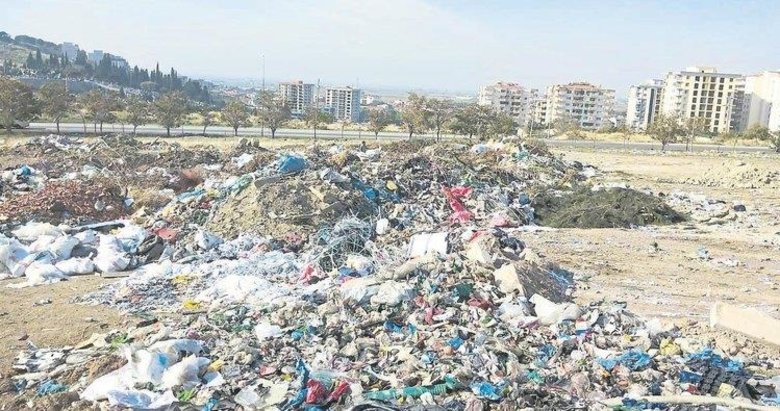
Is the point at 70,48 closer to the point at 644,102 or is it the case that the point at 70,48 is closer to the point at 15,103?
the point at 644,102

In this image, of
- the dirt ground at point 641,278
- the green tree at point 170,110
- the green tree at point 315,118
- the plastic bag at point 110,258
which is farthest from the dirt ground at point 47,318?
the green tree at point 170,110

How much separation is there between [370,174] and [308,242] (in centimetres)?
450

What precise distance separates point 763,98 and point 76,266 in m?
76.5

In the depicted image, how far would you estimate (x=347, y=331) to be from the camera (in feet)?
20.1

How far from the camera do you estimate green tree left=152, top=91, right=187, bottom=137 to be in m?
31.6

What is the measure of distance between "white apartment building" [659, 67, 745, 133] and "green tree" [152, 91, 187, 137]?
186 ft

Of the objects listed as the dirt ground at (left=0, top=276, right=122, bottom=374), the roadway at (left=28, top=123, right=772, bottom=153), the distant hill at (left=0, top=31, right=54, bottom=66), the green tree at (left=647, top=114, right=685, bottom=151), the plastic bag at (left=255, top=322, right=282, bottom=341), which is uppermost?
the distant hill at (left=0, top=31, right=54, bottom=66)

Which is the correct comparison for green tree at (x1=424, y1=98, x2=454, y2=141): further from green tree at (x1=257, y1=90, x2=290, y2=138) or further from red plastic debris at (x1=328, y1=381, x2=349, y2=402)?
red plastic debris at (x1=328, y1=381, x2=349, y2=402)

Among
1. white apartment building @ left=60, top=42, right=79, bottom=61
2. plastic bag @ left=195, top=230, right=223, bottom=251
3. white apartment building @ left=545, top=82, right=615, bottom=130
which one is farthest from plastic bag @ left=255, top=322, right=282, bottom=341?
white apartment building @ left=60, top=42, right=79, bottom=61

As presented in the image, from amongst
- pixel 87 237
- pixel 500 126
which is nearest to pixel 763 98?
pixel 500 126

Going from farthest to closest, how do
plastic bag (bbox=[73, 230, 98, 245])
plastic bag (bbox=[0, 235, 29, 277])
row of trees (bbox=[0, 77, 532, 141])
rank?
row of trees (bbox=[0, 77, 532, 141]), plastic bag (bbox=[73, 230, 98, 245]), plastic bag (bbox=[0, 235, 29, 277])

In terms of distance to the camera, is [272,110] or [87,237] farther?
[272,110]

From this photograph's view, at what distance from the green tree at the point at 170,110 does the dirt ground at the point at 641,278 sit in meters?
24.8

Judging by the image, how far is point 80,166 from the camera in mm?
15898
